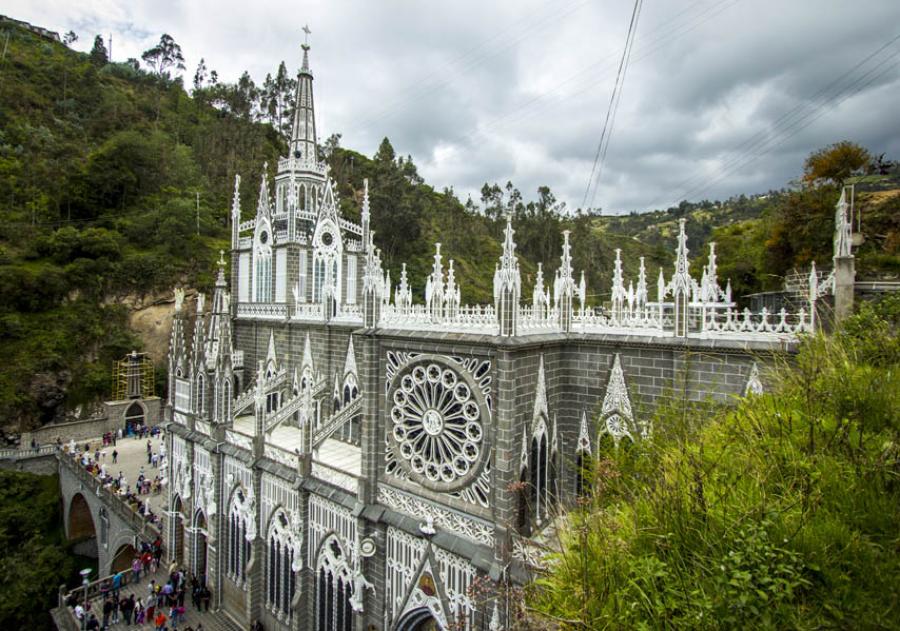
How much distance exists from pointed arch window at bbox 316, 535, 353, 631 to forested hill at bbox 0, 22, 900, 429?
37.9 ft

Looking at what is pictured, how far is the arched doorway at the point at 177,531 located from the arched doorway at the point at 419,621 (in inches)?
505

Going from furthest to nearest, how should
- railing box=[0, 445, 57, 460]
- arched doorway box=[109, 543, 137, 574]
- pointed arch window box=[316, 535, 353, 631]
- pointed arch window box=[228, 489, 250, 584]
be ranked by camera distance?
1. railing box=[0, 445, 57, 460]
2. arched doorway box=[109, 543, 137, 574]
3. pointed arch window box=[228, 489, 250, 584]
4. pointed arch window box=[316, 535, 353, 631]

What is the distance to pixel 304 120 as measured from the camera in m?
22.4

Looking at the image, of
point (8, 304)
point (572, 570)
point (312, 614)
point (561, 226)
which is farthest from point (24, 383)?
point (561, 226)

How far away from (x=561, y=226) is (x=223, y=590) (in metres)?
53.1

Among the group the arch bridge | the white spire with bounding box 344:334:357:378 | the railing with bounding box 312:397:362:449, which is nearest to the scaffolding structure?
the arch bridge

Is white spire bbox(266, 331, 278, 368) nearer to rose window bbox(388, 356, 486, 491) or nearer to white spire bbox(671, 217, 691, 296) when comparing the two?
rose window bbox(388, 356, 486, 491)

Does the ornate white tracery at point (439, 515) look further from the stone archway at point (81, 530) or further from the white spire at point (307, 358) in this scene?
the stone archway at point (81, 530)

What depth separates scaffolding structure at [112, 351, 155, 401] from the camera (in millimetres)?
33062

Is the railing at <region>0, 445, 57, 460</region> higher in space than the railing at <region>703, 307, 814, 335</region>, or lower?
lower

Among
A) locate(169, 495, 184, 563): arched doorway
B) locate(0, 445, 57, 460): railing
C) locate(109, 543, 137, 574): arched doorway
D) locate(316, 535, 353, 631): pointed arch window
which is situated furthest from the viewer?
locate(0, 445, 57, 460): railing

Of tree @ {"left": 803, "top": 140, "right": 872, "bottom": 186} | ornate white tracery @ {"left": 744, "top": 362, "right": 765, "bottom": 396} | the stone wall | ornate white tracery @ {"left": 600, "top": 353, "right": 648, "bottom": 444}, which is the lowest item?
the stone wall

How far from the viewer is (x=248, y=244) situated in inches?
864

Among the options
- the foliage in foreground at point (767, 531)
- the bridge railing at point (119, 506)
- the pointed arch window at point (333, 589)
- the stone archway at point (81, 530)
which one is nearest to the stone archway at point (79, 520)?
the stone archway at point (81, 530)
